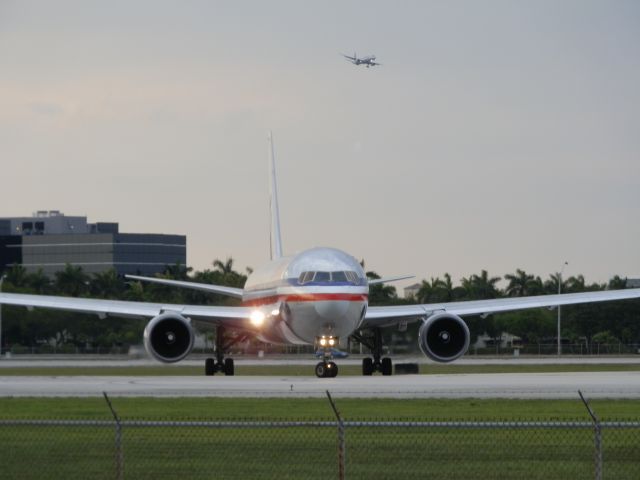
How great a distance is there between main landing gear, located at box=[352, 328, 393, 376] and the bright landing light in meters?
3.37

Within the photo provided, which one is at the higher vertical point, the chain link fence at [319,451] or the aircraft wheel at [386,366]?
the aircraft wheel at [386,366]

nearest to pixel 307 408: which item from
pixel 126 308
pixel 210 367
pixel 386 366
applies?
pixel 386 366

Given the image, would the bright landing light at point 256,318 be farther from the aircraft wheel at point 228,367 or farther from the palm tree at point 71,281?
the palm tree at point 71,281

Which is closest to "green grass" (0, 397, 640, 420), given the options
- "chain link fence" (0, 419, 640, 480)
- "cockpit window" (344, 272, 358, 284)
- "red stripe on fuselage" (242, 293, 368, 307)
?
"chain link fence" (0, 419, 640, 480)

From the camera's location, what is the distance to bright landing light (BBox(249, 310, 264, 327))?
175ft

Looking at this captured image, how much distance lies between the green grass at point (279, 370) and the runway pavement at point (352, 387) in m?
6.07

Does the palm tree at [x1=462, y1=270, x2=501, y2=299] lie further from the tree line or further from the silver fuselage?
the silver fuselage

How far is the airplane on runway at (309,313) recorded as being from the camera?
47688 millimetres

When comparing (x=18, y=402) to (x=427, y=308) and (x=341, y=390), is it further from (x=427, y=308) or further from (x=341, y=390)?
(x=427, y=308)

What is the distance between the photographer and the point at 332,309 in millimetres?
47219

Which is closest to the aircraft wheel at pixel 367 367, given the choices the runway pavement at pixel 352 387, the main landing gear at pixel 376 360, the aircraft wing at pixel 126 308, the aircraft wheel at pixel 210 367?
the main landing gear at pixel 376 360

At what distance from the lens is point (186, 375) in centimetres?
5266

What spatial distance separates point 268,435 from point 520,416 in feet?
18.4

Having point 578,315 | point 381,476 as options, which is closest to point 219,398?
point 381,476
